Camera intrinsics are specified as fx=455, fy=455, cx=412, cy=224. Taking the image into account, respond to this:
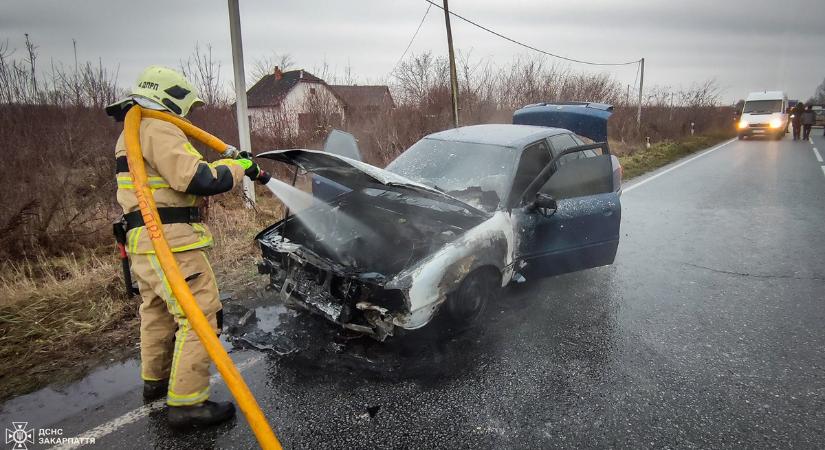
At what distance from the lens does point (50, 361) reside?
308 cm

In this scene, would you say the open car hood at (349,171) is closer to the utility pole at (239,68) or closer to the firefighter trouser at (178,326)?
the firefighter trouser at (178,326)

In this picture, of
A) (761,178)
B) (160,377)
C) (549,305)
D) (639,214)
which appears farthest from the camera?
(761,178)

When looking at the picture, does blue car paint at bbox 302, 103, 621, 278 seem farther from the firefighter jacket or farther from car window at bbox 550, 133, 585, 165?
the firefighter jacket

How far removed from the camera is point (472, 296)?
3.34 metres

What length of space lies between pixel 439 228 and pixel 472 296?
0.57 meters

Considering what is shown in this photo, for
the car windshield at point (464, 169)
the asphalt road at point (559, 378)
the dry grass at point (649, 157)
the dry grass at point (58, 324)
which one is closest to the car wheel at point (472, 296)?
the asphalt road at point (559, 378)

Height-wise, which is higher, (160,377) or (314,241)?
(314,241)

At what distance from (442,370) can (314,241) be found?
4.70 feet

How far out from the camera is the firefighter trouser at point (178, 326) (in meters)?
2.44

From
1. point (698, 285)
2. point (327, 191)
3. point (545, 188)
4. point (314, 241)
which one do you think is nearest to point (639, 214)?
point (698, 285)

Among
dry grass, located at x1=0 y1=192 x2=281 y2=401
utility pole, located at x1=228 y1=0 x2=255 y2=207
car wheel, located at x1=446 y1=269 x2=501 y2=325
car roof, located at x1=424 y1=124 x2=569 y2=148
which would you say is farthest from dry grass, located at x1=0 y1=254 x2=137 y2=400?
car roof, located at x1=424 y1=124 x2=569 y2=148

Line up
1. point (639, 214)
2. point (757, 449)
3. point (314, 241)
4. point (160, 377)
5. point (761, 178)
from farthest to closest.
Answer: point (761, 178), point (639, 214), point (314, 241), point (160, 377), point (757, 449)

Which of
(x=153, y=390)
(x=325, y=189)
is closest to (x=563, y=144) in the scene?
(x=325, y=189)

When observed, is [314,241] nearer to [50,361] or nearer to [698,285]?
[50,361]
